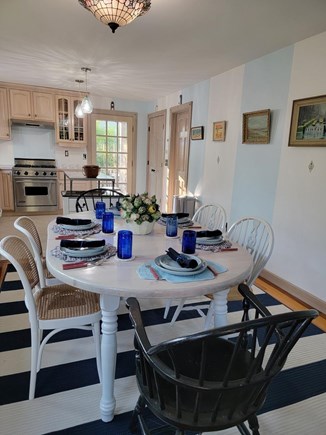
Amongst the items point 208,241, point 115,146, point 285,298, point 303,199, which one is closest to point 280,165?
point 303,199

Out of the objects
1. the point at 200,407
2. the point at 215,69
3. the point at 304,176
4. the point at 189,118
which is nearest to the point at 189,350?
the point at 200,407

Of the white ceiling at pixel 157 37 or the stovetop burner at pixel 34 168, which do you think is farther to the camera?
the stovetop burner at pixel 34 168

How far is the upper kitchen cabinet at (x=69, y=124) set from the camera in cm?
552

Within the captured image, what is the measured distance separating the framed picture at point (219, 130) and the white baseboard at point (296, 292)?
6.07 ft

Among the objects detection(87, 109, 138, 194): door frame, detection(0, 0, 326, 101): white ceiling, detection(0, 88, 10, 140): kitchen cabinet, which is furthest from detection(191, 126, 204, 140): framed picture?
detection(0, 88, 10, 140): kitchen cabinet

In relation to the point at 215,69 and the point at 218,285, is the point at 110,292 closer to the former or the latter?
the point at 218,285

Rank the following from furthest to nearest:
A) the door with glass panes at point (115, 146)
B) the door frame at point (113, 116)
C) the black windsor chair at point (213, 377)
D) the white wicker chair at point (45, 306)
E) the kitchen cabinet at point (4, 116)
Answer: the door with glass panes at point (115, 146) < the door frame at point (113, 116) < the kitchen cabinet at point (4, 116) < the white wicker chair at point (45, 306) < the black windsor chair at point (213, 377)

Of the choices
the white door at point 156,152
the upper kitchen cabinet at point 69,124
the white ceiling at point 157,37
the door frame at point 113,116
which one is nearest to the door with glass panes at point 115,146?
the door frame at point 113,116

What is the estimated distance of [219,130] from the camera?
12.8ft

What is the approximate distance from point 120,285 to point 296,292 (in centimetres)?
222

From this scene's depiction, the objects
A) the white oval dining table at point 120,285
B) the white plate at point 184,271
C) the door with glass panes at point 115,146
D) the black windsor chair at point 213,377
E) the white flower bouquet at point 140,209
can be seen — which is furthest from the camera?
the door with glass panes at point 115,146

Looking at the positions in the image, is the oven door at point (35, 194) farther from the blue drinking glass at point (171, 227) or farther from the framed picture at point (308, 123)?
the framed picture at point (308, 123)

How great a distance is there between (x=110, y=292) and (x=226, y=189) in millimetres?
2917

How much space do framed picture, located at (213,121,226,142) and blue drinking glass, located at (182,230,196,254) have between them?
8.43 feet
